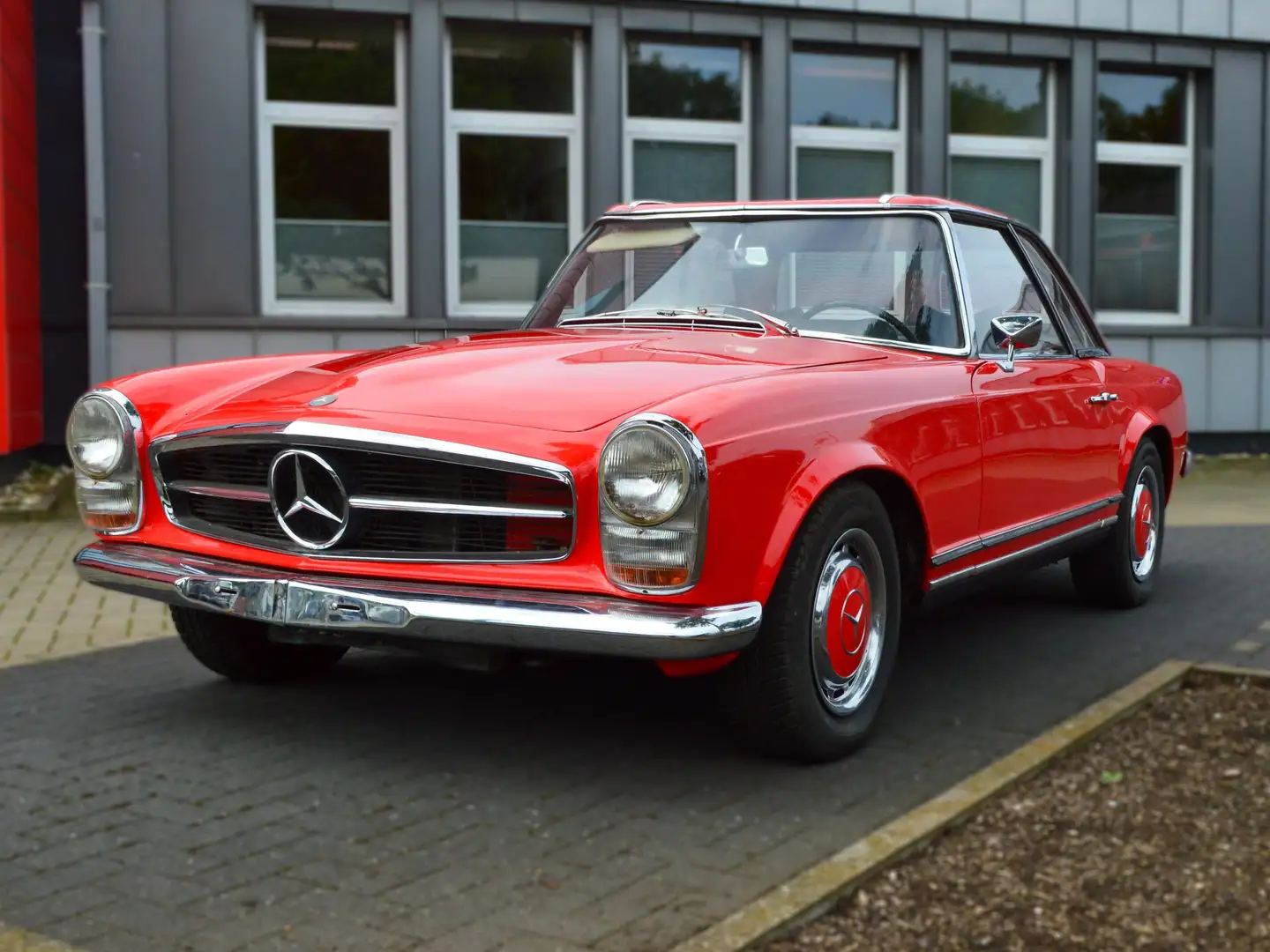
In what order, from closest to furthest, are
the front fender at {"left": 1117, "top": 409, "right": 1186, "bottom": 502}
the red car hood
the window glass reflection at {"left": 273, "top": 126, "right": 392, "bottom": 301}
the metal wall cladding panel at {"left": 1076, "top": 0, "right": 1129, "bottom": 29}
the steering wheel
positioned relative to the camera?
the red car hood → the steering wheel → the front fender at {"left": 1117, "top": 409, "right": 1186, "bottom": 502} → the window glass reflection at {"left": 273, "top": 126, "right": 392, "bottom": 301} → the metal wall cladding panel at {"left": 1076, "top": 0, "right": 1129, "bottom": 29}

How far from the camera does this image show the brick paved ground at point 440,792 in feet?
10.0

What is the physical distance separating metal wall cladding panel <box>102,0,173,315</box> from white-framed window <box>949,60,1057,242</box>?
21.4 feet

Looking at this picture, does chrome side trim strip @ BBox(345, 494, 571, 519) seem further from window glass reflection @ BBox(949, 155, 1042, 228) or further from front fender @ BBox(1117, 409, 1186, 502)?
window glass reflection @ BBox(949, 155, 1042, 228)

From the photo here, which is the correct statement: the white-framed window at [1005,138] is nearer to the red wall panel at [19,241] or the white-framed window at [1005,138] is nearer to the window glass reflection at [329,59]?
the window glass reflection at [329,59]

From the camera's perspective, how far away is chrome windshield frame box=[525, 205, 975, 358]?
4785mm

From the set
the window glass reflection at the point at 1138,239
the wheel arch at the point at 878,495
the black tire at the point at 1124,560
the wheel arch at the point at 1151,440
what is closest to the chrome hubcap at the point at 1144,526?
the black tire at the point at 1124,560

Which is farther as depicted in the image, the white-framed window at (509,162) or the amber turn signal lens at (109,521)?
the white-framed window at (509,162)

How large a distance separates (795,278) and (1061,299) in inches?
64.1

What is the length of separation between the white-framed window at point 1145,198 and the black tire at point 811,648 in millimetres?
10391

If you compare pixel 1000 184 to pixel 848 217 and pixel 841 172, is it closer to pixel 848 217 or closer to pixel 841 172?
pixel 841 172

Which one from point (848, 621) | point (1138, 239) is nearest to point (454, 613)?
point (848, 621)

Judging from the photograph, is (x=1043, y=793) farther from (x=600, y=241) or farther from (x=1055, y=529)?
(x=600, y=241)

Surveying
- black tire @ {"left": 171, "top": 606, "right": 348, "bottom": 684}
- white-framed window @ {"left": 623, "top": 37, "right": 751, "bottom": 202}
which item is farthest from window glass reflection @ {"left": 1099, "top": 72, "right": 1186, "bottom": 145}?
black tire @ {"left": 171, "top": 606, "right": 348, "bottom": 684}

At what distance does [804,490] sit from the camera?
3762mm
